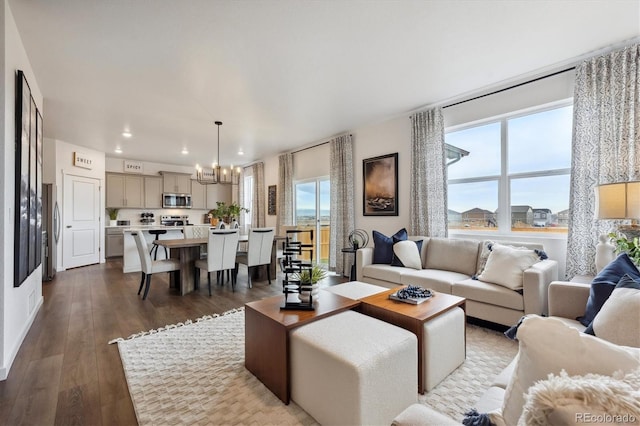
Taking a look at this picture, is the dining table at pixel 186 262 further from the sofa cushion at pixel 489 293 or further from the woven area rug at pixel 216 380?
the sofa cushion at pixel 489 293

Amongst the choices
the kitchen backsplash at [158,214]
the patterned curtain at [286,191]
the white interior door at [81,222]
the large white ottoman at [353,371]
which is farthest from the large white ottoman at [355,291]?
the kitchen backsplash at [158,214]

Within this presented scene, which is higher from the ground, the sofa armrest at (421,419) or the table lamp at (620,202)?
the table lamp at (620,202)

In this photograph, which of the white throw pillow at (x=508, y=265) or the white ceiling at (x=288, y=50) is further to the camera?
the white throw pillow at (x=508, y=265)

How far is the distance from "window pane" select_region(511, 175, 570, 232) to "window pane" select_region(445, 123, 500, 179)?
1.27 ft

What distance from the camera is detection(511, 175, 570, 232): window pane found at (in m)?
3.18

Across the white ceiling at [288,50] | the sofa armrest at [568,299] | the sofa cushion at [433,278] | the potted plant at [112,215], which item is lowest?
the sofa cushion at [433,278]

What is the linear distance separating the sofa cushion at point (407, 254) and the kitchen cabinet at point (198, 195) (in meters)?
6.97

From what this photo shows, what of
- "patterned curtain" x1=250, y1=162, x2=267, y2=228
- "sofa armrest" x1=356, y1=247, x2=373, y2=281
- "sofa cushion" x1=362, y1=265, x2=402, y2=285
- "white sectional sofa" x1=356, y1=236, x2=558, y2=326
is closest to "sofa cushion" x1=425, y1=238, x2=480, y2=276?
"white sectional sofa" x1=356, y1=236, x2=558, y2=326

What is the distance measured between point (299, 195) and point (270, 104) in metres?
3.00

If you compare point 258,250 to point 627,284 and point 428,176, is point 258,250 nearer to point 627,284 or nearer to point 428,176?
point 428,176

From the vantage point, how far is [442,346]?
6.33ft

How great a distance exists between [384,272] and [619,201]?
225 centimetres

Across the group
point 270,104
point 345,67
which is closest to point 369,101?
point 345,67

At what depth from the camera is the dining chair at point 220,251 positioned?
157 inches
